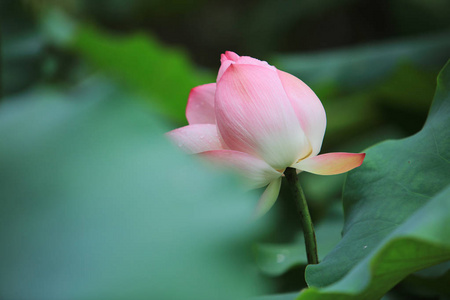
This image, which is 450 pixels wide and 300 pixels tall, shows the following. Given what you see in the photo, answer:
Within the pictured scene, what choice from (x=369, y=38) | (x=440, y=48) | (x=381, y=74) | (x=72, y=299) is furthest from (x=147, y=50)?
(x=369, y=38)

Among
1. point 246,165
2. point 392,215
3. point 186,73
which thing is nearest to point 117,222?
point 246,165

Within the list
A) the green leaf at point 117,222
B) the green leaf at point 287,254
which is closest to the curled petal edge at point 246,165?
the green leaf at point 117,222

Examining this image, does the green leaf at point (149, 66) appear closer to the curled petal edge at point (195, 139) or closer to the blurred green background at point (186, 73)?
the blurred green background at point (186, 73)

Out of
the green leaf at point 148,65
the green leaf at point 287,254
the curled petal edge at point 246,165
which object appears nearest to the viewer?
the curled petal edge at point 246,165

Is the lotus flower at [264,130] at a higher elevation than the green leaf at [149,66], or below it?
below

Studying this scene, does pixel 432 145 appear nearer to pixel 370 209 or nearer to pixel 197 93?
pixel 370 209

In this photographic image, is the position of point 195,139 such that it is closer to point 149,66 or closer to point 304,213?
point 304,213

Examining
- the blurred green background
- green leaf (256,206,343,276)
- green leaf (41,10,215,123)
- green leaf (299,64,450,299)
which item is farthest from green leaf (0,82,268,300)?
green leaf (41,10,215,123)
